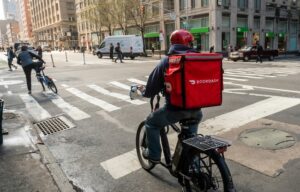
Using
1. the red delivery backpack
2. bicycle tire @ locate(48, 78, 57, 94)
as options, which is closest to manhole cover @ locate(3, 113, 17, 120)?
bicycle tire @ locate(48, 78, 57, 94)

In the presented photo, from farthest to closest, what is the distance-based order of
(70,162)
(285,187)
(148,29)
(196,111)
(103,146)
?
(148,29) < (103,146) < (70,162) < (285,187) < (196,111)

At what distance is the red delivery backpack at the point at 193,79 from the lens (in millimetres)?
3283

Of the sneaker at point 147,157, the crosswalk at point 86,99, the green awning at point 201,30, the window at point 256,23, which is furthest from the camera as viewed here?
the window at point 256,23

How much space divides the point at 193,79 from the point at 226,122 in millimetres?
3999

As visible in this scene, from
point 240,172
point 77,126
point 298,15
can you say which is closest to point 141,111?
point 77,126

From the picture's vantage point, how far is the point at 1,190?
166 inches

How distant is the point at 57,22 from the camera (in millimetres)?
120438

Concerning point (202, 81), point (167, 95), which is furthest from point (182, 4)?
point (202, 81)

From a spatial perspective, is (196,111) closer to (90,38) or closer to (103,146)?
(103,146)

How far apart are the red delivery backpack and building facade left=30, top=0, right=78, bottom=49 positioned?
343 feet

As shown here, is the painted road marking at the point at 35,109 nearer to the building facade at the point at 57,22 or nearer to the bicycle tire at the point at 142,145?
the bicycle tire at the point at 142,145

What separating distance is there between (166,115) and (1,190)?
8.06 feet

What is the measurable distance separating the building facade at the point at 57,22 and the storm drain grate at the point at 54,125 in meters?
99.4

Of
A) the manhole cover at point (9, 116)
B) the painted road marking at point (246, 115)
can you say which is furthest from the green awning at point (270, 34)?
the manhole cover at point (9, 116)
